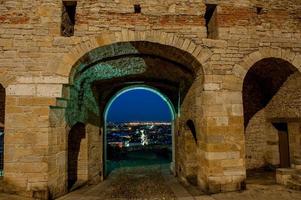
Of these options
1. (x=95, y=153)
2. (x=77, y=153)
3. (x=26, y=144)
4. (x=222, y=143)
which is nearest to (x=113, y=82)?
(x=95, y=153)

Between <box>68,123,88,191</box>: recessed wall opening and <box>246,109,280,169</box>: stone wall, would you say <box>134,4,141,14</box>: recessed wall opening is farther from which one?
<box>246,109,280,169</box>: stone wall

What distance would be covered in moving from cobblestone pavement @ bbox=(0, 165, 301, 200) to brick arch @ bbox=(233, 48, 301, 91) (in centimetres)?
209

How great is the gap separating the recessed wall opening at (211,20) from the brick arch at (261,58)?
0.81m

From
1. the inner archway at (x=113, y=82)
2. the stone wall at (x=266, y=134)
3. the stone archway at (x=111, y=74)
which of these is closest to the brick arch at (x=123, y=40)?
the stone archway at (x=111, y=74)

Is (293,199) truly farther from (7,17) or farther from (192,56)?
(7,17)

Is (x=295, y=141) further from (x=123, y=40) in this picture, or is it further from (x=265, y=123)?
(x=123, y=40)

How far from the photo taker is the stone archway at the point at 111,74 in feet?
17.3

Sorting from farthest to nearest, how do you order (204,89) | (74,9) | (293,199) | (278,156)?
1. (278,156)
2. (74,9)
3. (204,89)
4. (293,199)

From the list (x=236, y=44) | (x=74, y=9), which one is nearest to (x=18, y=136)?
(x=74, y=9)

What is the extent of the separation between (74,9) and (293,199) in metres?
5.57

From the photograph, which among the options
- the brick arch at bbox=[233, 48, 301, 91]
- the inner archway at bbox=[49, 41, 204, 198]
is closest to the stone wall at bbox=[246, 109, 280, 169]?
the inner archway at bbox=[49, 41, 204, 198]

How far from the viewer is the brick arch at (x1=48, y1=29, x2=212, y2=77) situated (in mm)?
5098

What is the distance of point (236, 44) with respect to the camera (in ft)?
17.9

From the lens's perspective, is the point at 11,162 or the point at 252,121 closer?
the point at 11,162
